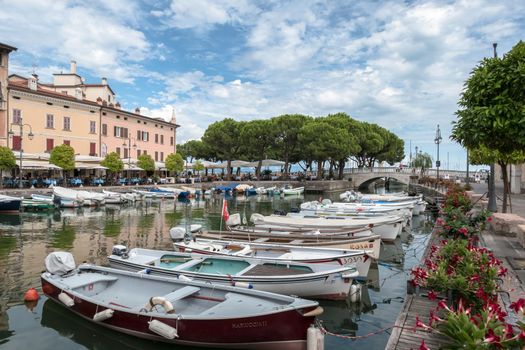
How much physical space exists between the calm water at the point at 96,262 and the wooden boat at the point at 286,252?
1.06 metres

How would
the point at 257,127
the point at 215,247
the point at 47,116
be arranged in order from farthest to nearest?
the point at 257,127
the point at 47,116
the point at 215,247

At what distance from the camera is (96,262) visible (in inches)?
597

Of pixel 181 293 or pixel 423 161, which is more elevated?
pixel 423 161

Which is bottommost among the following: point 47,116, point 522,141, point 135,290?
point 135,290

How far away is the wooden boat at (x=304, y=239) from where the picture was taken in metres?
14.7

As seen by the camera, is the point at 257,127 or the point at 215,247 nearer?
the point at 215,247

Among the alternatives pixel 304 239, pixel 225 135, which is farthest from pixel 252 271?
pixel 225 135

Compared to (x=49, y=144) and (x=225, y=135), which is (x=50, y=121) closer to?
(x=49, y=144)

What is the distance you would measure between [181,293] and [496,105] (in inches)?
308

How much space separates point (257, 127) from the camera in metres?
65.1

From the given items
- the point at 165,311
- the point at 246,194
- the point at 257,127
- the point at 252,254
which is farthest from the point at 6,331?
the point at 257,127

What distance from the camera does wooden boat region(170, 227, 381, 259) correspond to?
14.7 metres

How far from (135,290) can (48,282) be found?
232cm

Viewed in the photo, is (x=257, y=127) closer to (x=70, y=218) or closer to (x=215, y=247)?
(x=70, y=218)
